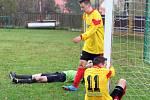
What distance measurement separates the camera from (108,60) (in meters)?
6.52

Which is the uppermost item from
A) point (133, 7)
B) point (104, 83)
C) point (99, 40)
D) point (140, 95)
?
point (133, 7)

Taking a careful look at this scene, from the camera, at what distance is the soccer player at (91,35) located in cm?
699

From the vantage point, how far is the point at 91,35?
22.7 ft

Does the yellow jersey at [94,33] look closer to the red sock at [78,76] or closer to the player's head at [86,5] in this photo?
the player's head at [86,5]

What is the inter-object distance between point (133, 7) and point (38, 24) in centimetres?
2249

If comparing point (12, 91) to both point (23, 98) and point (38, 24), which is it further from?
point (38, 24)

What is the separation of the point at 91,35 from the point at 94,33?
186 mm

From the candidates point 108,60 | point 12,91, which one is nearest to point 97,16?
point 108,60

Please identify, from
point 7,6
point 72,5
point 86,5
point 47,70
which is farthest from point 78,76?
point 72,5

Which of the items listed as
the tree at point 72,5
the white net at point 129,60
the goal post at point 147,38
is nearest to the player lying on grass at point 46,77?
the white net at point 129,60

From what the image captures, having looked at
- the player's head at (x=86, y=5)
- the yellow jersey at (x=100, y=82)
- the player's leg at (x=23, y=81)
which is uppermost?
the player's head at (x=86, y=5)

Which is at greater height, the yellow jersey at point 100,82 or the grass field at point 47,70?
the yellow jersey at point 100,82

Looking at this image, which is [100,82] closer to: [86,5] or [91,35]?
[91,35]

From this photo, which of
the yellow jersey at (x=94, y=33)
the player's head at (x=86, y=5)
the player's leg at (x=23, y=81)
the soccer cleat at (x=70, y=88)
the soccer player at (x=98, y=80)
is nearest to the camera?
the soccer player at (x=98, y=80)
